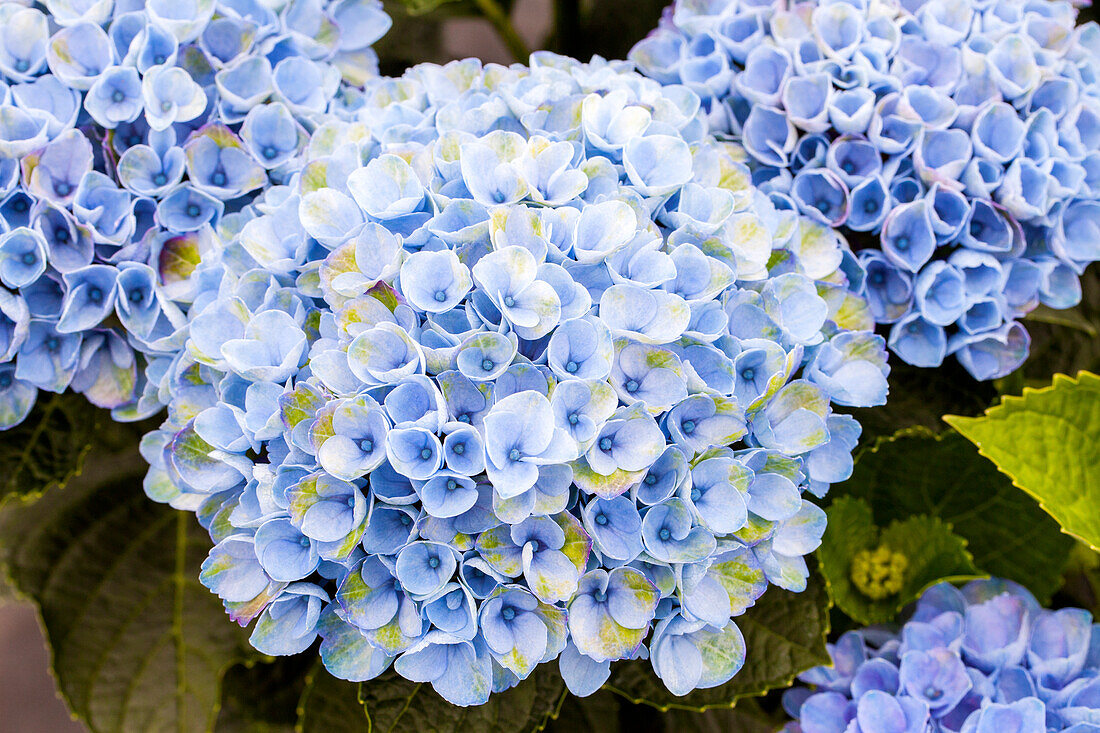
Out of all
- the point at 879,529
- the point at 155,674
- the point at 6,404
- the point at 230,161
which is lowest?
the point at 155,674

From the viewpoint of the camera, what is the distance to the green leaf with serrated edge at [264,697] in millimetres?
809

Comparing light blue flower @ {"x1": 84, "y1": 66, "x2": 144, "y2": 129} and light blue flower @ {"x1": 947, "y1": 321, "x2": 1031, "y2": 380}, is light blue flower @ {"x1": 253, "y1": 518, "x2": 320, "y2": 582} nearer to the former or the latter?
light blue flower @ {"x1": 84, "y1": 66, "x2": 144, "y2": 129}

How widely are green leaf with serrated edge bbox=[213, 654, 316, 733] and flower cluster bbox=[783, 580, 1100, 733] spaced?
41 centimetres

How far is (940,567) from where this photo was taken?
638mm

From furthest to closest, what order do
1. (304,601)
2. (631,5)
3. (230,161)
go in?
1. (631,5)
2. (230,161)
3. (304,601)

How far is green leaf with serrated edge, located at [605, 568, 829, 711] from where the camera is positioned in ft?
1.79

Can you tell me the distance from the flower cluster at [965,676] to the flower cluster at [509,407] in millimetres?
126

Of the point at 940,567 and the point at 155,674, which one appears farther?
the point at 155,674

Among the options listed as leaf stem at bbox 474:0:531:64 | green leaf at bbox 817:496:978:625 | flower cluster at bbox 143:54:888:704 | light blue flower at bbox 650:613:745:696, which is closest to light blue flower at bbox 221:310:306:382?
flower cluster at bbox 143:54:888:704

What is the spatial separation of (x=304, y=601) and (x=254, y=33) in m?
0.33

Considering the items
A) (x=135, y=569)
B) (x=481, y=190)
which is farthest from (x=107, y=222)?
(x=135, y=569)

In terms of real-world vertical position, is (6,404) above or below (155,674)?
above

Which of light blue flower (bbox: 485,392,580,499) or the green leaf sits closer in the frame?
light blue flower (bbox: 485,392,580,499)

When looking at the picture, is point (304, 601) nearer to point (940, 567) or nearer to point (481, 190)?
point (481, 190)
